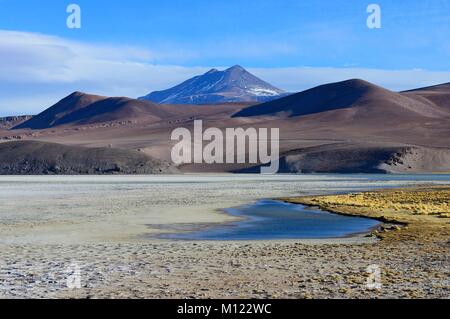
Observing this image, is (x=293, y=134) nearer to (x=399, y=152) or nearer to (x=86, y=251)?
(x=399, y=152)

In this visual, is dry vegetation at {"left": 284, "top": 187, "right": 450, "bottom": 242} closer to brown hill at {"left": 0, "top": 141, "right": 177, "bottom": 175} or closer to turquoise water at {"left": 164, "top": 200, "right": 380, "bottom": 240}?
turquoise water at {"left": 164, "top": 200, "right": 380, "bottom": 240}

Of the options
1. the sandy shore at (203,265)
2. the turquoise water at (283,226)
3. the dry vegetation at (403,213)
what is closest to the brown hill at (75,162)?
the dry vegetation at (403,213)

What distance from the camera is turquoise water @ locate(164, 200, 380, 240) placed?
2278 centimetres

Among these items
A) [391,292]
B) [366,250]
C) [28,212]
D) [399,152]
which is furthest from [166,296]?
[399,152]

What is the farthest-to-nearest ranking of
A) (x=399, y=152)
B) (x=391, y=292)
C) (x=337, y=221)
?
(x=399, y=152), (x=337, y=221), (x=391, y=292)

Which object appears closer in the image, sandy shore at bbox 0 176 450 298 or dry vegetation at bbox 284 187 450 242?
sandy shore at bbox 0 176 450 298

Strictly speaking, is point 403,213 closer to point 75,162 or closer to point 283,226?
point 283,226

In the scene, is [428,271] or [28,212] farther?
[28,212]

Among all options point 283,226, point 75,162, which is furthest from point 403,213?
point 75,162

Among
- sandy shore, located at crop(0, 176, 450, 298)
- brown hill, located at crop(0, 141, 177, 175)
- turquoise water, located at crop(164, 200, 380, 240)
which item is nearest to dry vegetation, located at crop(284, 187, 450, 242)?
sandy shore, located at crop(0, 176, 450, 298)

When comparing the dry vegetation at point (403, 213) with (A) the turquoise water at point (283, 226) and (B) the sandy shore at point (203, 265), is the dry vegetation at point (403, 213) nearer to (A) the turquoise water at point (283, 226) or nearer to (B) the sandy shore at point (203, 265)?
(B) the sandy shore at point (203, 265)

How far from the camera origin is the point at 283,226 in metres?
26.4

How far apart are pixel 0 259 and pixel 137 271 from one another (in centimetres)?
390

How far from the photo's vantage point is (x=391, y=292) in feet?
39.8
